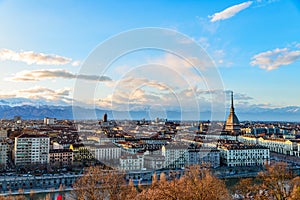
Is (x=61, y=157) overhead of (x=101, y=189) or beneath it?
beneath

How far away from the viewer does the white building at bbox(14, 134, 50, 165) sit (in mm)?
10336

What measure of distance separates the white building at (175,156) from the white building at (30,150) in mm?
3955

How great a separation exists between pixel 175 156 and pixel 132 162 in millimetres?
1576

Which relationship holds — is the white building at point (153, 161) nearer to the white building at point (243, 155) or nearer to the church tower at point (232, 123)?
the white building at point (243, 155)

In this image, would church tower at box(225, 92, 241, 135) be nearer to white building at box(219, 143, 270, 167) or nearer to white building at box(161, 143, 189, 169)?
white building at box(219, 143, 270, 167)

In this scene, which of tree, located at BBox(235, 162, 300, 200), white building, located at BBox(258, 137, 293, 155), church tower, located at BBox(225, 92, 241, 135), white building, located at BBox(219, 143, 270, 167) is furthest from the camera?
church tower, located at BBox(225, 92, 241, 135)

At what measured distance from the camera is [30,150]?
411 inches

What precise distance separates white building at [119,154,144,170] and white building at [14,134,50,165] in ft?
9.22

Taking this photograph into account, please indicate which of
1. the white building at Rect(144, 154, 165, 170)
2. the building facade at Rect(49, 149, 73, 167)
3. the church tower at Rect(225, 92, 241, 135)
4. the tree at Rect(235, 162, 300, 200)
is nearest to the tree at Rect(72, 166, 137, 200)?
the tree at Rect(235, 162, 300, 200)

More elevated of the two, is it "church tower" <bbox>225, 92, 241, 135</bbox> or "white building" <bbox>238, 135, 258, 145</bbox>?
"church tower" <bbox>225, 92, 241, 135</bbox>

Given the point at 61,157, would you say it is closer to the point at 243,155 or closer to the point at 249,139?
the point at 243,155

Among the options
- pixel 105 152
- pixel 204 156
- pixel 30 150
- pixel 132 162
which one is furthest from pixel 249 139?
pixel 30 150

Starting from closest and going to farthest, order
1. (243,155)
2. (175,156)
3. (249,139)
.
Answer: (175,156)
(243,155)
(249,139)

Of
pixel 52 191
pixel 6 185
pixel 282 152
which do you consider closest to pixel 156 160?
pixel 52 191
